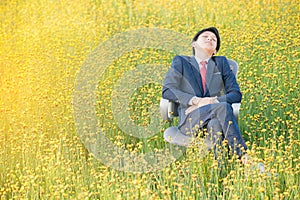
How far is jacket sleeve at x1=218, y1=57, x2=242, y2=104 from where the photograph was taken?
16.9 feet

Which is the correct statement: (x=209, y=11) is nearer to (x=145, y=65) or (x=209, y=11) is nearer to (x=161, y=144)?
(x=145, y=65)

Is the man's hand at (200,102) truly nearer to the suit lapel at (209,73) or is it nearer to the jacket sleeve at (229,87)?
the jacket sleeve at (229,87)

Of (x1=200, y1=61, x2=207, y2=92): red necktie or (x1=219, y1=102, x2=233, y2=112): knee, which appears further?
(x1=200, y1=61, x2=207, y2=92): red necktie

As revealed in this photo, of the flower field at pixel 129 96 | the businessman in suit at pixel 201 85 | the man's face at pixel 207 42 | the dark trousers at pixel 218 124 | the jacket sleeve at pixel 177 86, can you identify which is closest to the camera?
the flower field at pixel 129 96

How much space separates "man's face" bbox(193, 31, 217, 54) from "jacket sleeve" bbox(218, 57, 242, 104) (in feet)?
0.52

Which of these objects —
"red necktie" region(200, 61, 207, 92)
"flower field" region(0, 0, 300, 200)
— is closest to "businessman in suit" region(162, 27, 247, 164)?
"red necktie" region(200, 61, 207, 92)

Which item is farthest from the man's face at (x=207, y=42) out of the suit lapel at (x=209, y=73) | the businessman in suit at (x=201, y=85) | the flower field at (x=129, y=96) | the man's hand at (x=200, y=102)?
the flower field at (x=129, y=96)

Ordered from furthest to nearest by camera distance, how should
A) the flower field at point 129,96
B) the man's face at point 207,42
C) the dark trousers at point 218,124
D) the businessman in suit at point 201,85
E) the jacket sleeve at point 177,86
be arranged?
1. the man's face at point 207,42
2. the jacket sleeve at point 177,86
3. the businessman in suit at point 201,85
4. the dark trousers at point 218,124
5. the flower field at point 129,96

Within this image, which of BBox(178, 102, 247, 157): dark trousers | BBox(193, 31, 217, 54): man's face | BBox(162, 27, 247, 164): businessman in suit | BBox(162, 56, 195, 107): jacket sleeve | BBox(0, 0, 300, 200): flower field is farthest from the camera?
BBox(193, 31, 217, 54): man's face

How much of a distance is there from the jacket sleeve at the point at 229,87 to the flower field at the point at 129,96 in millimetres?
291

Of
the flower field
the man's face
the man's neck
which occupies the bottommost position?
the flower field

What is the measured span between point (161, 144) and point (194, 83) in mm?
684

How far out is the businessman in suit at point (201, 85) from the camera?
16.4ft

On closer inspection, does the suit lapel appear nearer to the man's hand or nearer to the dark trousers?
the man's hand
